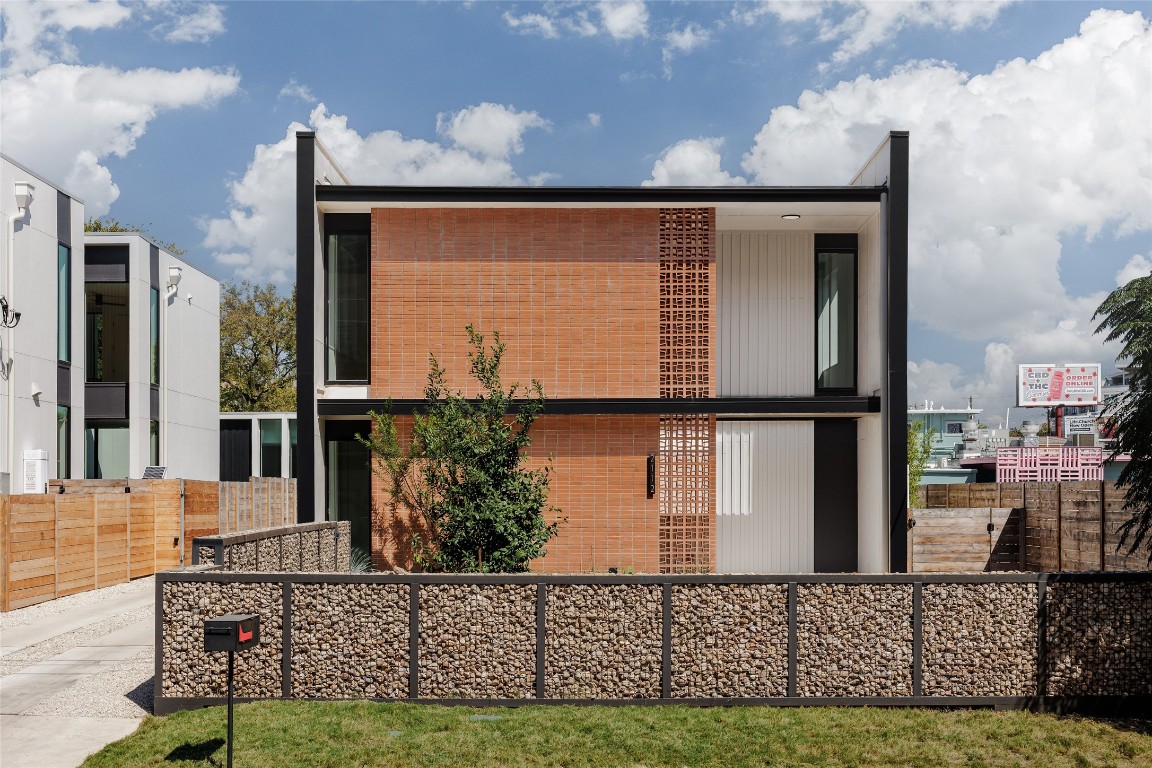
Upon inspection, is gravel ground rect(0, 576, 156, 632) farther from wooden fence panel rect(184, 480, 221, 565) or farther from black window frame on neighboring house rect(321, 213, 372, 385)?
black window frame on neighboring house rect(321, 213, 372, 385)

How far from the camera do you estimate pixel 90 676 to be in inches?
394

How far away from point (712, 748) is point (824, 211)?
11145 millimetres

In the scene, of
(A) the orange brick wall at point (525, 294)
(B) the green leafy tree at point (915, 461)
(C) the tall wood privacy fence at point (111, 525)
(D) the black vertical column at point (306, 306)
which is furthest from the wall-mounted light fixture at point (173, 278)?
(B) the green leafy tree at point (915, 461)

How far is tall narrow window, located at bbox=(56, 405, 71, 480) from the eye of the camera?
23.4 m

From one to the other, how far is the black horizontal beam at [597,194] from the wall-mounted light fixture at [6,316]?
1066 cm

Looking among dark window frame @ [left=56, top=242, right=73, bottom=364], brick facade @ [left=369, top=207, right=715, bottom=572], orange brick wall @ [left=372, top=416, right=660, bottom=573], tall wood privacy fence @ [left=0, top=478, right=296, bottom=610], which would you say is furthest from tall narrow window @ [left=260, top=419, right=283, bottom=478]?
orange brick wall @ [left=372, top=416, right=660, bottom=573]

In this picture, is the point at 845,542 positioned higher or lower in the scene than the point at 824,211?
lower

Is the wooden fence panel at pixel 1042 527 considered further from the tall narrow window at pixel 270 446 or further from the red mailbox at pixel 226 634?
the tall narrow window at pixel 270 446

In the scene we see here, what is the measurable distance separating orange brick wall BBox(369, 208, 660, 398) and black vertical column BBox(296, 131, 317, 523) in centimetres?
103

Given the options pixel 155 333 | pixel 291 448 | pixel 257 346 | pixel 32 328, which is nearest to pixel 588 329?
pixel 32 328

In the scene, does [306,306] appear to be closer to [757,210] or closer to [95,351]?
[757,210]

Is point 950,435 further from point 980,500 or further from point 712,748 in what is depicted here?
point 712,748

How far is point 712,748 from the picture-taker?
24.2 ft

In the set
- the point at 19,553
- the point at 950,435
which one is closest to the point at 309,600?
the point at 19,553
